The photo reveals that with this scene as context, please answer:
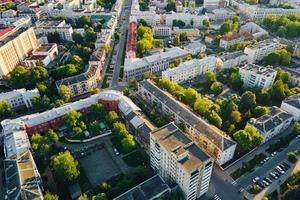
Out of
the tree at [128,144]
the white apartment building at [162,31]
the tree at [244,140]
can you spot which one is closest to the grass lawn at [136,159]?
the tree at [128,144]

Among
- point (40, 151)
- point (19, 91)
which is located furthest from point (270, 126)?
point (19, 91)

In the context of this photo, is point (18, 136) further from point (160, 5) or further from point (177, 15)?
point (160, 5)

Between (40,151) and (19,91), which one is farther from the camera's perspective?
(19,91)

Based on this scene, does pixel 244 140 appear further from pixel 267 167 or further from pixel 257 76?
pixel 257 76

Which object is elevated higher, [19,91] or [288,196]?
[19,91]

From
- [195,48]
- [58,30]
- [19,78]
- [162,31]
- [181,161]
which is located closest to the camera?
[181,161]

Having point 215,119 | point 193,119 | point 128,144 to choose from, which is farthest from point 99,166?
point 215,119
